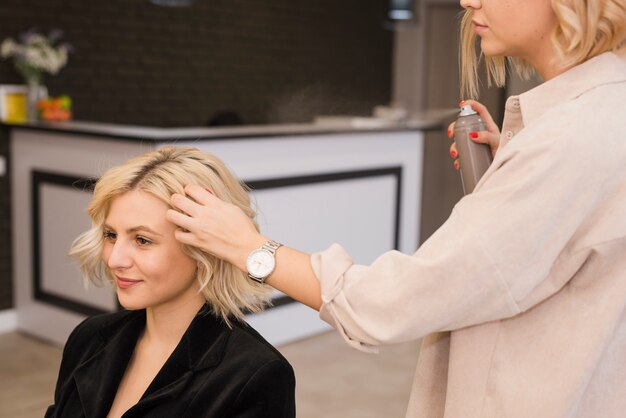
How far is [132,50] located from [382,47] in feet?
8.47

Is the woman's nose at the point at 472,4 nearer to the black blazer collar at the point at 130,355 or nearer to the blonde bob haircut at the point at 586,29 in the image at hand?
the blonde bob haircut at the point at 586,29

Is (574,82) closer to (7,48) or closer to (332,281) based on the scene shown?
(332,281)

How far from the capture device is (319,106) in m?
6.80

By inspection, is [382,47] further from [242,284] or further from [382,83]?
[242,284]

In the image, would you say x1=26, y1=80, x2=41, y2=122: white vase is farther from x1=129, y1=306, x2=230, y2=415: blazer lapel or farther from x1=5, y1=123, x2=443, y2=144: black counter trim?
x1=129, y1=306, x2=230, y2=415: blazer lapel

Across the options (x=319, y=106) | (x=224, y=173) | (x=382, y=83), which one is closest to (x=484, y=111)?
(x=224, y=173)

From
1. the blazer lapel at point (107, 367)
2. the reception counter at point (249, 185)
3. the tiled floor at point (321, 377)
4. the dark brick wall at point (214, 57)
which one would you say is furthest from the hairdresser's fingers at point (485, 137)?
the dark brick wall at point (214, 57)

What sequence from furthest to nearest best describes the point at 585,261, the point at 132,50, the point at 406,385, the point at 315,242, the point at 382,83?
the point at 382,83
the point at 132,50
the point at 315,242
the point at 406,385
the point at 585,261

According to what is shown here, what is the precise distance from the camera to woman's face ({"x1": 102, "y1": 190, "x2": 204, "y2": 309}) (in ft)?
4.78

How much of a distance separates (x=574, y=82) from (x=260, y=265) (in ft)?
1.61

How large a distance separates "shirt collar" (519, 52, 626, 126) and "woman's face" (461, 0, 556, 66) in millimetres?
49

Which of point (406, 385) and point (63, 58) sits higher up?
point (63, 58)

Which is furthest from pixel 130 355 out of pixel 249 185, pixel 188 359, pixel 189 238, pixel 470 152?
pixel 249 185

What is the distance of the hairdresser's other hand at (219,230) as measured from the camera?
1.16m
